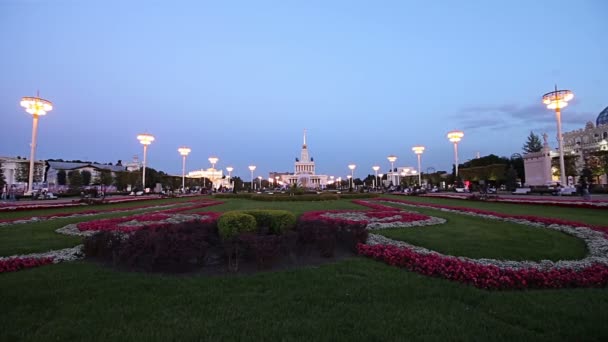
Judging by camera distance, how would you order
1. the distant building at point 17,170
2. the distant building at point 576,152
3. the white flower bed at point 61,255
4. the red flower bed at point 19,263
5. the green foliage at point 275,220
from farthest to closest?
the distant building at point 17,170 → the distant building at point 576,152 → the green foliage at point 275,220 → the white flower bed at point 61,255 → the red flower bed at point 19,263

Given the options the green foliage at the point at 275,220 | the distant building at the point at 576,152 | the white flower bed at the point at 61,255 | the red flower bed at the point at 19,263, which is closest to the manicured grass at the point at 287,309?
the red flower bed at the point at 19,263

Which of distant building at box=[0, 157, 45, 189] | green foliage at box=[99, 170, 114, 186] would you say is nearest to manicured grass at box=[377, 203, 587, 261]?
green foliage at box=[99, 170, 114, 186]

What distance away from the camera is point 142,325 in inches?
137

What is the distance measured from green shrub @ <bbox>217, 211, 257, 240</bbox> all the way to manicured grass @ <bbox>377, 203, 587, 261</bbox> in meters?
4.31

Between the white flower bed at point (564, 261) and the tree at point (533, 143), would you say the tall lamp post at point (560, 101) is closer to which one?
the white flower bed at point (564, 261)

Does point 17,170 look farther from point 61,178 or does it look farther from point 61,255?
point 61,255

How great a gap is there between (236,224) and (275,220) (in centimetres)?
108

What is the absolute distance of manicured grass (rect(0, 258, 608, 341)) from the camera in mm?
3268

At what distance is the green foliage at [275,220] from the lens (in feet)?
25.0

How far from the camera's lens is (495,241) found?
7.97m

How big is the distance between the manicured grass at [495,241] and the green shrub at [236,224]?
431 cm

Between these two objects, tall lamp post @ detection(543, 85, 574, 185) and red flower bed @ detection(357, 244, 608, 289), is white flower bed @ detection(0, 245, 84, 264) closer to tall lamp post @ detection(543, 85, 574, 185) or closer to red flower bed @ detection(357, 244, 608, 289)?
red flower bed @ detection(357, 244, 608, 289)

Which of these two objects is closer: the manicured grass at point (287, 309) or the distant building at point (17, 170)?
the manicured grass at point (287, 309)

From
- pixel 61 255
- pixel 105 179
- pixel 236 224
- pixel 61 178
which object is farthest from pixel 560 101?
pixel 61 178
